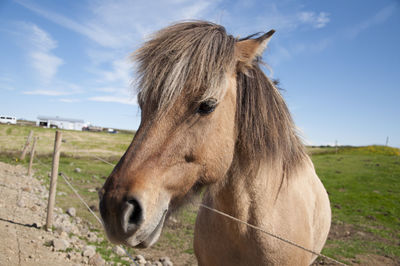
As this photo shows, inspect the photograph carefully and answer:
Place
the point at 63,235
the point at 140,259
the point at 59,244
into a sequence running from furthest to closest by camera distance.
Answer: the point at 63,235
the point at 140,259
the point at 59,244

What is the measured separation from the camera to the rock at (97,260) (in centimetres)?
449

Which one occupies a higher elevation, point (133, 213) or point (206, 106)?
point (206, 106)

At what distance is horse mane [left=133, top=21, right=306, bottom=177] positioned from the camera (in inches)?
69.1

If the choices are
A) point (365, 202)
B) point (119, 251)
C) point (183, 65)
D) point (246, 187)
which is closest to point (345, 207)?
point (365, 202)

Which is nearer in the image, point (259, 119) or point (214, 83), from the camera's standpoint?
point (214, 83)

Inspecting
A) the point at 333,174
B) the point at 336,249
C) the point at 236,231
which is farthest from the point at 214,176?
the point at 333,174

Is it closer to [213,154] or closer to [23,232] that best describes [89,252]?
[23,232]

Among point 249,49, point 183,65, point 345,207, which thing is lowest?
point 345,207

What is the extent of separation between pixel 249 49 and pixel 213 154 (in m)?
0.97

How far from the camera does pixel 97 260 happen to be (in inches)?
178

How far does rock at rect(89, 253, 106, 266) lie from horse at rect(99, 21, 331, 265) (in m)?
2.86

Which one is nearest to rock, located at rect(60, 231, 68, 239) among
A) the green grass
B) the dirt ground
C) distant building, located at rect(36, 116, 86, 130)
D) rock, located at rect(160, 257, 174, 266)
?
the dirt ground

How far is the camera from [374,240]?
798 centimetres

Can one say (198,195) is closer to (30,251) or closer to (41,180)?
(30,251)
